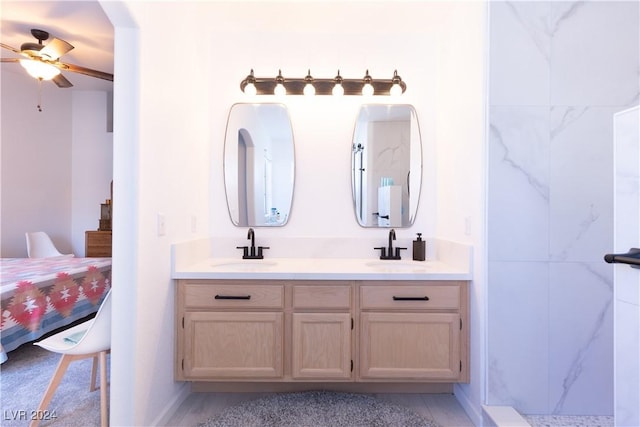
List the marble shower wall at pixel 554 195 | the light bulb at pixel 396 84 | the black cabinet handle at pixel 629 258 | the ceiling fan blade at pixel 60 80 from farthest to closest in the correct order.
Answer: the ceiling fan blade at pixel 60 80 → the light bulb at pixel 396 84 → the marble shower wall at pixel 554 195 → the black cabinet handle at pixel 629 258

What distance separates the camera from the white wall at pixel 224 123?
1361mm

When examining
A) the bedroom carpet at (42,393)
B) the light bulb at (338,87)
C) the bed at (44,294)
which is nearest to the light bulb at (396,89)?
the light bulb at (338,87)

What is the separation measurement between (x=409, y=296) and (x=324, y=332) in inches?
20.2

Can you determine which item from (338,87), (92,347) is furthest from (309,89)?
(92,347)

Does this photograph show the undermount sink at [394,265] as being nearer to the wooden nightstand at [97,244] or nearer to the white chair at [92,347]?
the white chair at [92,347]

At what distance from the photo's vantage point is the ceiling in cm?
230

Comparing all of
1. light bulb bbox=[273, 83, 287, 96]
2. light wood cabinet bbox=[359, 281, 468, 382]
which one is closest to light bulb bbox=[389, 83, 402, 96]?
light bulb bbox=[273, 83, 287, 96]

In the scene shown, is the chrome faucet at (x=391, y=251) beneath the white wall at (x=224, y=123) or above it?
beneath

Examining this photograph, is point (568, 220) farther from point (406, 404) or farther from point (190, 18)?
point (190, 18)

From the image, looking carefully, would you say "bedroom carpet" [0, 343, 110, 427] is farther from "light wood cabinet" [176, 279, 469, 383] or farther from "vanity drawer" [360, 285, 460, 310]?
"vanity drawer" [360, 285, 460, 310]

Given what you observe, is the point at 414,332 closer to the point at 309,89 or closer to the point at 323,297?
the point at 323,297

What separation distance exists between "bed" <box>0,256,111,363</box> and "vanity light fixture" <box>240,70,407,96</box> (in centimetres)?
204

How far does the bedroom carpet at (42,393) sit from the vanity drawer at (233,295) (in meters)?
0.83

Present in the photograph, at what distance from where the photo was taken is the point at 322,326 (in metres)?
1.69
